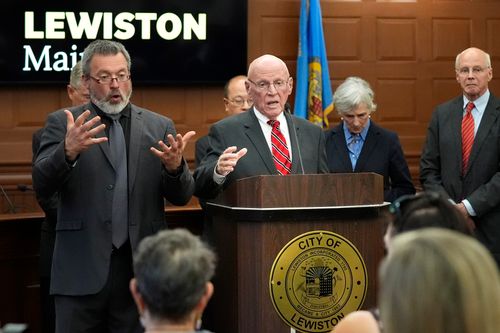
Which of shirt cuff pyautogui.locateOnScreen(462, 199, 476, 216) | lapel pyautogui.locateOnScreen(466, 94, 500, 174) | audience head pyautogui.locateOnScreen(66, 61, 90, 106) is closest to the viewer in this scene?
audience head pyautogui.locateOnScreen(66, 61, 90, 106)

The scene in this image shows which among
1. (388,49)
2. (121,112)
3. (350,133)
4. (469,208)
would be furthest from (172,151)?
(388,49)

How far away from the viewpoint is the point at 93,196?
351 centimetres

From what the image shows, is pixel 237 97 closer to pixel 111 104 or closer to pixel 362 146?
pixel 362 146

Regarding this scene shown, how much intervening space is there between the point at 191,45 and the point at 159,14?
1.17ft

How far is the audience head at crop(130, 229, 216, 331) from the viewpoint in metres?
1.92

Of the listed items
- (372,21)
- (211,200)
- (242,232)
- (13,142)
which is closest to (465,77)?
(211,200)

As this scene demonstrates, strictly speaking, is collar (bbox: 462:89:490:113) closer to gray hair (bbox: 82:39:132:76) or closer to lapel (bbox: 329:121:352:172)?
lapel (bbox: 329:121:352:172)

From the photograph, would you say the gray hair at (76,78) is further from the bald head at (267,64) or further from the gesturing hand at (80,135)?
the gesturing hand at (80,135)

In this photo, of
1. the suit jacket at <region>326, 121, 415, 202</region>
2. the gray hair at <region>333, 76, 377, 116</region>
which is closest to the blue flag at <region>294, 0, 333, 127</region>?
the gray hair at <region>333, 76, 377, 116</region>

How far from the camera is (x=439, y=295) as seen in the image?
151 cm

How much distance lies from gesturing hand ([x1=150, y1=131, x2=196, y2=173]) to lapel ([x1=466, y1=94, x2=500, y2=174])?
7.19 feet

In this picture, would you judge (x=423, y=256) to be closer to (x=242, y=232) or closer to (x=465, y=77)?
(x=242, y=232)

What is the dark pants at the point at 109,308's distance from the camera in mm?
3451

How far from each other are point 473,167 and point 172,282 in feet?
11.4
